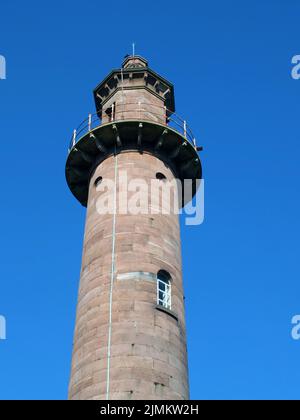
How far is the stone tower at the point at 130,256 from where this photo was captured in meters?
26.5

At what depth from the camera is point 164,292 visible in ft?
98.6

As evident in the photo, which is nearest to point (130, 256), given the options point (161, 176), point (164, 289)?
point (164, 289)

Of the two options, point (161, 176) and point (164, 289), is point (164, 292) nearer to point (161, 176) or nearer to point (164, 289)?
point (164, 289)

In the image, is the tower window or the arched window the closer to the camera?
the arched window

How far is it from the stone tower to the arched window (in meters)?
0.04

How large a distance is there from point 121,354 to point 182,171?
526 inches

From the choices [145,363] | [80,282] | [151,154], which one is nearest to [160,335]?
[145,363]

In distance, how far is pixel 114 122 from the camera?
114 ft

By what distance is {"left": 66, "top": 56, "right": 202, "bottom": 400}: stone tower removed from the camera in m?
26.5

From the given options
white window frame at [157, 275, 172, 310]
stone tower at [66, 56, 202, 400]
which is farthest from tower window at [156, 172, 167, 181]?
white window frame at [157, 275, 172, 310]

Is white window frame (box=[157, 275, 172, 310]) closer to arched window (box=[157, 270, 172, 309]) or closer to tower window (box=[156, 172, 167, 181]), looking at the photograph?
arched window (box=[157, 270, 172, 309])

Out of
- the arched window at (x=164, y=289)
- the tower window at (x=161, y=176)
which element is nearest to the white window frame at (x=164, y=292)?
the arched window at (x=164, y=289)
